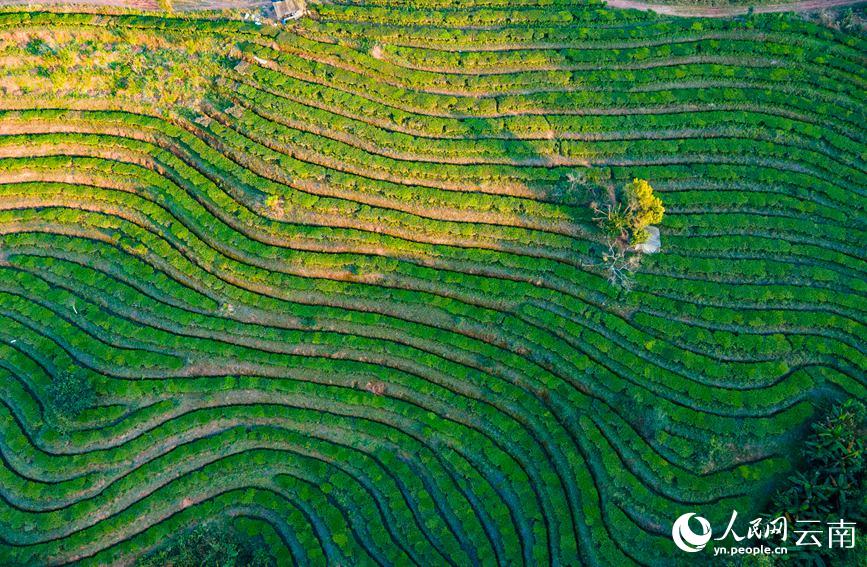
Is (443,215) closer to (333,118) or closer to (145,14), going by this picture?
(333,118)

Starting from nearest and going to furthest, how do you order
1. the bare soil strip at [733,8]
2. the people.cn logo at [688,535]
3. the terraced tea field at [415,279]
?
the people.cn logo at [688,535] < the terraced tea field at [415,279] < the bare soil strip at [733,8]

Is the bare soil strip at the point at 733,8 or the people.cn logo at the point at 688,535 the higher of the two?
the bare soil strip at the point at 733,8

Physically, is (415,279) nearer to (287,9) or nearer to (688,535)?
(688,535)

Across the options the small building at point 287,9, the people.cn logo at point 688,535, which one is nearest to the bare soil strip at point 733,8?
the small building at point 287,9

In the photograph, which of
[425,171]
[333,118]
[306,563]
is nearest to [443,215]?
[425,171]

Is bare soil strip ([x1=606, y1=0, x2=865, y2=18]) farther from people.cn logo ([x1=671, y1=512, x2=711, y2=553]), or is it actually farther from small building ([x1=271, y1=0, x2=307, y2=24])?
people.cn logo ([x1=671, y1=512, x2=711, y2=553])

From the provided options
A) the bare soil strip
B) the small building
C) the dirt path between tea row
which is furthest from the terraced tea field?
the bare soil strip

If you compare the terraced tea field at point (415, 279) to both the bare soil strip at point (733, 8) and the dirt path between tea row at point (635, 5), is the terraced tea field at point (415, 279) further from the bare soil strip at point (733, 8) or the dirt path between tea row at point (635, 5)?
the bare soil strip at point (733, 8)
